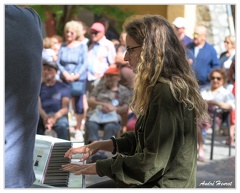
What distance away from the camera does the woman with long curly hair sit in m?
2.14

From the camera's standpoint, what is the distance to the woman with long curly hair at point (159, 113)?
214cm

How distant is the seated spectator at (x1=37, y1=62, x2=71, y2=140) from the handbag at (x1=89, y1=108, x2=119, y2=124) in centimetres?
37

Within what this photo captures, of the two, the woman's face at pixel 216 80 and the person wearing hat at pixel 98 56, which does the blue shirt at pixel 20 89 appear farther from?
the woman's face at pixel 216 80

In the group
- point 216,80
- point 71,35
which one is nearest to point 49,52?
point 71,35

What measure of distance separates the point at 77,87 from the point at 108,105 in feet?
3.10

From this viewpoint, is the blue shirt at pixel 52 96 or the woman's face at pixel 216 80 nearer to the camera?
the blue shirt at pixel 52 96

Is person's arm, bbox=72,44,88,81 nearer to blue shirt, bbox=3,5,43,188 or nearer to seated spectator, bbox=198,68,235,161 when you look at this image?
seated spectator, bbox=198,68,235,161

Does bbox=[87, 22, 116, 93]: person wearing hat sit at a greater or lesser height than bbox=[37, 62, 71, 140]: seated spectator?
greater

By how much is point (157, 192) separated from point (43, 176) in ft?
1.54

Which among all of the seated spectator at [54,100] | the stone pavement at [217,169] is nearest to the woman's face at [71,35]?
the seated spectator at [54,100]

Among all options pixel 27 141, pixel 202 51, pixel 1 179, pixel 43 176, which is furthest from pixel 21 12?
pixel 202 51

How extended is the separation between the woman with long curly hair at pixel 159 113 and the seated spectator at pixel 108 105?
4449 mm

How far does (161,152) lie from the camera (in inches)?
83.8

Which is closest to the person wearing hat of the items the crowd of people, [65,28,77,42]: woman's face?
the crowd of people
